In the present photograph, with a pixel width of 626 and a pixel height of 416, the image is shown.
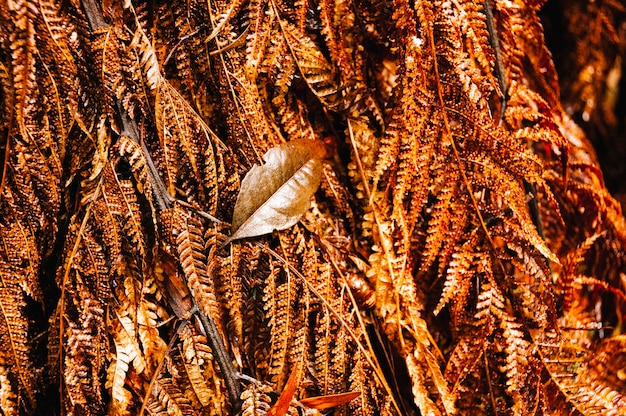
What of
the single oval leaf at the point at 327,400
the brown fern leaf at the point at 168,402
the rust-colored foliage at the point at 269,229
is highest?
the rust-colored foliage at the point at 269,229

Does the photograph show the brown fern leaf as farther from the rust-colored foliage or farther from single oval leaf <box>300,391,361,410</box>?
single oval leaf <box>300,391,361,410</box>

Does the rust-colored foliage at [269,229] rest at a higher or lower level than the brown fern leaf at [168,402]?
higher

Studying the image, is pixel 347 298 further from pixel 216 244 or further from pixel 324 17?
pixel 324 17

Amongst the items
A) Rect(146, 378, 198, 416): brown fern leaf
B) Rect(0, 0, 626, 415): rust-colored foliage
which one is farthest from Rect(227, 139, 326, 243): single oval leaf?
Rect(146, 378, 198, 416): brown fern leaf

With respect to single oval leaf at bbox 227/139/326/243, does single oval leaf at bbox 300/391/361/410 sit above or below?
below

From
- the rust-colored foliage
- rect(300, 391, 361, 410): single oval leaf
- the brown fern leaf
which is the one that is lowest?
rect(300, 391, 361, 410): single oval leaf

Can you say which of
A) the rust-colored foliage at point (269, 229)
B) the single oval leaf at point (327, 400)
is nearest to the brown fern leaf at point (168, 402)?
the rust-colored foliage at point (269, 229)

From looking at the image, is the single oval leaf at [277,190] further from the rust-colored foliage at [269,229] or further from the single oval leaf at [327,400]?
the single oval leaf at [327,400]

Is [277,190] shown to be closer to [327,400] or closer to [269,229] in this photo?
[269,229]

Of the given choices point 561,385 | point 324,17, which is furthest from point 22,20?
point 561,385
